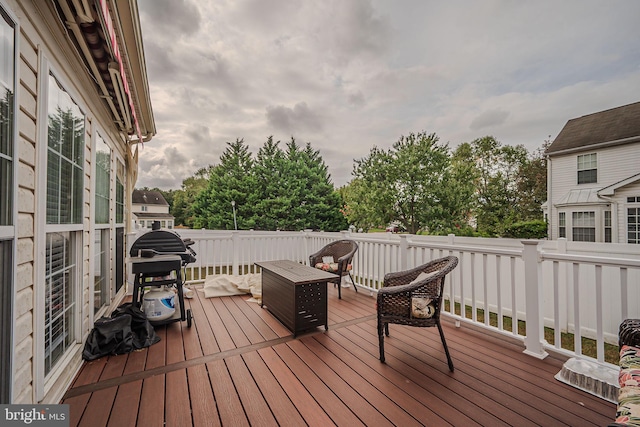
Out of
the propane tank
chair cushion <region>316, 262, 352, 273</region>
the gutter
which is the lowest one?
the propane tank

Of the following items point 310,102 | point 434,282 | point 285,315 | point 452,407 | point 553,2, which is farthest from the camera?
point 310,102

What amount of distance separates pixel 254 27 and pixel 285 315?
4853 mm

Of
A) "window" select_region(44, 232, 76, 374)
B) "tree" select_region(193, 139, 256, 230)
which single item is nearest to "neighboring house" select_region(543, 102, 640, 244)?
"window" select_region(44, 232, 76, 374)

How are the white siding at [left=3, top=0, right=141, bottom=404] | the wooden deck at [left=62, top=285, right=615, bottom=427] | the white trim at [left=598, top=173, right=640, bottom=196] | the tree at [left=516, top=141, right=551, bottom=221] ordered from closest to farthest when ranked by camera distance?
the white siding at [left=3, top=0, right=141, bottom=404] → the wooden deck at [left=62, top=285, right=615, bottom=427] → the white trim at [left=598, top=173, right=640, bottom=196] → the tree at [left=516, top=141, right=551, bottom=221]

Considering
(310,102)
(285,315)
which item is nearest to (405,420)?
(285,315)

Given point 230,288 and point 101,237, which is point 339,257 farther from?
point 101,237

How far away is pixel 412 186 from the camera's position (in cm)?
1154

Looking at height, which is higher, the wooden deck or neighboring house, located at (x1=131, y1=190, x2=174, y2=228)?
neighboring house, located at (x1=131, y1=190, x2=174, y2=228)

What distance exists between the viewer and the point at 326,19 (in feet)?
15.6

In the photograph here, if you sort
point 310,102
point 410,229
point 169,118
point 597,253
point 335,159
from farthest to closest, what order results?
point 335,159
point 410,229
point 169,118
point 310,102
point 597,253

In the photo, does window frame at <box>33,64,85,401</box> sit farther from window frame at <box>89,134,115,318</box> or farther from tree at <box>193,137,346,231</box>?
tree at <box>193,137,346,231</box>

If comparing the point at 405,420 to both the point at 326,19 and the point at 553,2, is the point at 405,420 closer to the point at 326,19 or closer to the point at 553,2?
the point at 326,19

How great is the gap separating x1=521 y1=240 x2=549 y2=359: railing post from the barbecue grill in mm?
3477

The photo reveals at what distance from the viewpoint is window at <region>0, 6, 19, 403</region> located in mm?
1097
